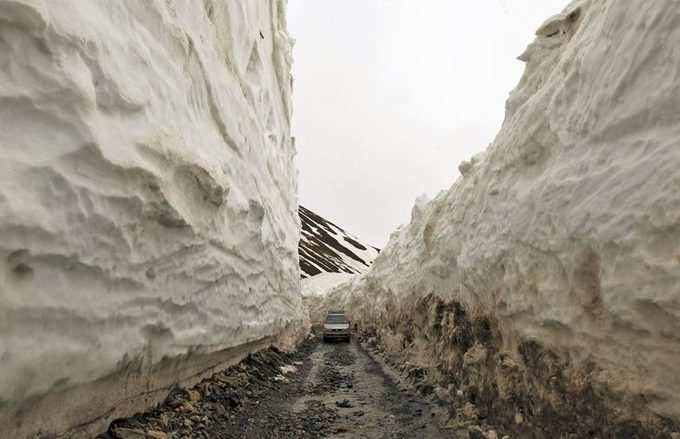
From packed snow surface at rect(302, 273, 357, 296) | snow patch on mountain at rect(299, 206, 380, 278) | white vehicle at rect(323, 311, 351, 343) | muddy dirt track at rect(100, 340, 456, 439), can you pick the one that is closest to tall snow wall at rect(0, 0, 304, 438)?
muddy dirt track at rect(100, 340, 456, 439)

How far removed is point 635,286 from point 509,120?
4095 millimetres

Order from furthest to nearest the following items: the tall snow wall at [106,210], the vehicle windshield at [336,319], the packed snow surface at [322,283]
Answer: the packed snow surface at [322,283], the vehicle windshield at [336,319], the tall snow wall at [106,210]

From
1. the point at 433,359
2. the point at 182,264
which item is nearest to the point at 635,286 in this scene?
the point at 182,264

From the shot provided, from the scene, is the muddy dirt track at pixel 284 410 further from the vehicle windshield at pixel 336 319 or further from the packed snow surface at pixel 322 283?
the packed snow surface at pixel 322 283

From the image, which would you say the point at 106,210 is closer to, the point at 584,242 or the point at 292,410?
the point at 584,242

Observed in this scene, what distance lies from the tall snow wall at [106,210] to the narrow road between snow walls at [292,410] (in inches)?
12.0

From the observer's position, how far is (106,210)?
131 inches

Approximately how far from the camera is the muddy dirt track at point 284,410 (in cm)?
451

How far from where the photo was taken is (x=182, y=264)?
16.3ft

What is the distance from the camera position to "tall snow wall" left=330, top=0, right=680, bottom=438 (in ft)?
8.49

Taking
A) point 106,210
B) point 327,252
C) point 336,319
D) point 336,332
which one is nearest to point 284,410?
point 106,210

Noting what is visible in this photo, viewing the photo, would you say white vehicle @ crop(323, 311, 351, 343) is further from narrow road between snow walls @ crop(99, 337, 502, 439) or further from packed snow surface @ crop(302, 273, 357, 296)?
packed snow surface @ crop(302, 273, 357, 296)

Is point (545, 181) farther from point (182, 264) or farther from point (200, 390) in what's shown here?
point (200, 390)

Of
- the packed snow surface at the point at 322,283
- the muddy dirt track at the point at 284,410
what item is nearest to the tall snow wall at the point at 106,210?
the muddy dirt track at the point at 284,410
